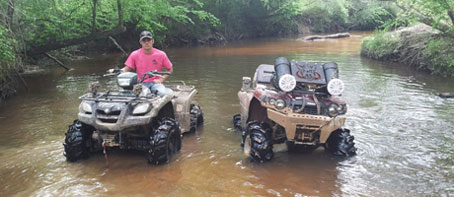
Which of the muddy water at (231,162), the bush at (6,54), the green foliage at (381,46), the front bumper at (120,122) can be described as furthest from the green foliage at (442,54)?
the bush at (6,54)

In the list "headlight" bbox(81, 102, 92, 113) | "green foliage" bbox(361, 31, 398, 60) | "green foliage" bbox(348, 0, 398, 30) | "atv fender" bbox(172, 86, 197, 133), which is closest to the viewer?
"headlight" bbox(81, 102, 92, 113)

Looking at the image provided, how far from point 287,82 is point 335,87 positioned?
65cm

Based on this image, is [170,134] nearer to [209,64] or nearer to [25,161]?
Result: [25,161]

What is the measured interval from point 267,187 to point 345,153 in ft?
5.13

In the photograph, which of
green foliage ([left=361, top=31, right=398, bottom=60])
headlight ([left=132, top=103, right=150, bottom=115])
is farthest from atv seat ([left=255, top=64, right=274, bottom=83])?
green foliage ([left=361, top=31, right=398, bottom=60])

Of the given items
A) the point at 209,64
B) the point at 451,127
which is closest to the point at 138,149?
the point at 451,127

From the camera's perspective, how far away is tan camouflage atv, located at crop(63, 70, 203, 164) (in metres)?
4.95

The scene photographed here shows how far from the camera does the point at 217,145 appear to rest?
641 cm

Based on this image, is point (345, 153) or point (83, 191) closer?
point (83, 191)

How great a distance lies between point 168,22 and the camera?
2539 cm

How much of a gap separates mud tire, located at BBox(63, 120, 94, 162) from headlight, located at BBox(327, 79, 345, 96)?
3513 millimetres

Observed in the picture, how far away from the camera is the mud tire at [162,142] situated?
201 inches

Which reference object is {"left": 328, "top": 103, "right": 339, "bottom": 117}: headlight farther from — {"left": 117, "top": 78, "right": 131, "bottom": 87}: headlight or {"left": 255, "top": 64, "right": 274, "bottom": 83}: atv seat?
{"left": 117, "top": 78, "right": 131, "bottom": 87}: headlight

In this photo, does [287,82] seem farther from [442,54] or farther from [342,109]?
[442,54]
